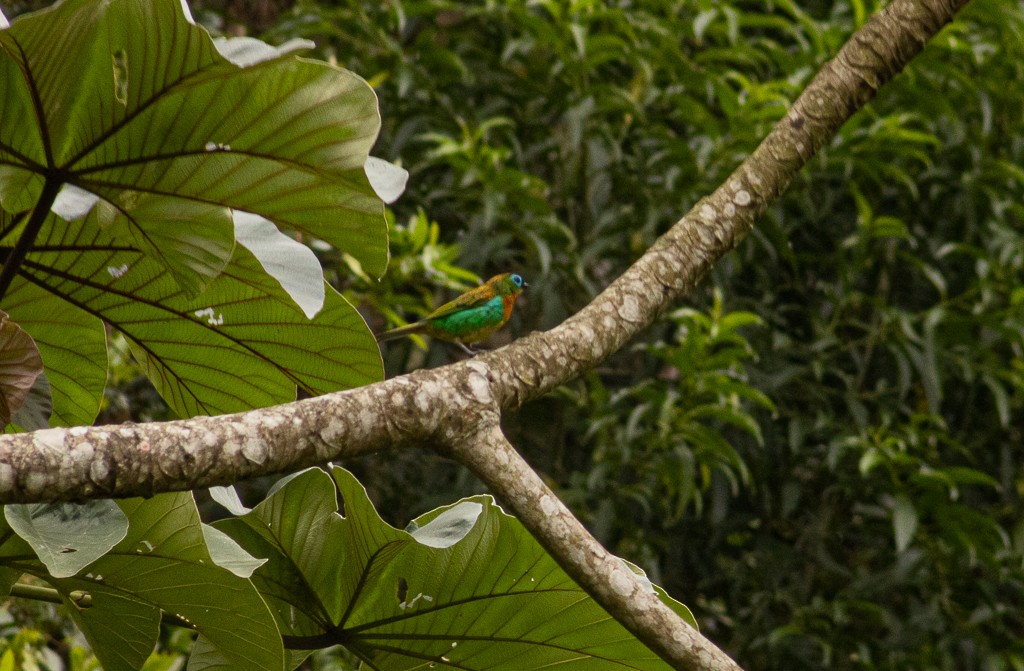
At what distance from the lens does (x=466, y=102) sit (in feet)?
10.2

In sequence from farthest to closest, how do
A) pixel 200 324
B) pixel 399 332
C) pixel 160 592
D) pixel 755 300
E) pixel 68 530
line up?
1. pixel 755 300
2. pixel 399 332
3. pixel 200 324
4. pixel 160 592
5. pixel 68 530

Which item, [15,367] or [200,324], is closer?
[15,367]

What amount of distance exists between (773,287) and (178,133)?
8.20 ft

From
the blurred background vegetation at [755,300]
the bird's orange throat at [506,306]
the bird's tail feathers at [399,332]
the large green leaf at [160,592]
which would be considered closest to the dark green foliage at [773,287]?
the blurred background vegetation at [755,300]

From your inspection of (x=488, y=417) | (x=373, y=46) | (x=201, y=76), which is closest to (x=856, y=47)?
(x=488, y=417)

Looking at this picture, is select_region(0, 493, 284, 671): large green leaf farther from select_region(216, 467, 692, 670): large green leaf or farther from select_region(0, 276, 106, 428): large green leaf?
select_region(0, 276, 106, 428): large green leaf

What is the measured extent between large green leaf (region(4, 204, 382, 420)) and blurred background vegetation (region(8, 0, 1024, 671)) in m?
1.27

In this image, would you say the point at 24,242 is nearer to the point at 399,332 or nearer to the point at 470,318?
the point at 399,332

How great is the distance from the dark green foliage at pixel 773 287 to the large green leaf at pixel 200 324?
1.39 meters

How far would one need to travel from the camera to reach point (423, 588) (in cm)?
116

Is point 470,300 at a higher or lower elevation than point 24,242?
lower

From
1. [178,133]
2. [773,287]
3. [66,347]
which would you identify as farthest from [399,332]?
[773,287]

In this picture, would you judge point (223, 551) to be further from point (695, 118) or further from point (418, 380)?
point (695, 118)

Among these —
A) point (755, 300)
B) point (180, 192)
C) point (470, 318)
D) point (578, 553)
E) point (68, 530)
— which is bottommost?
point (755, 300)
